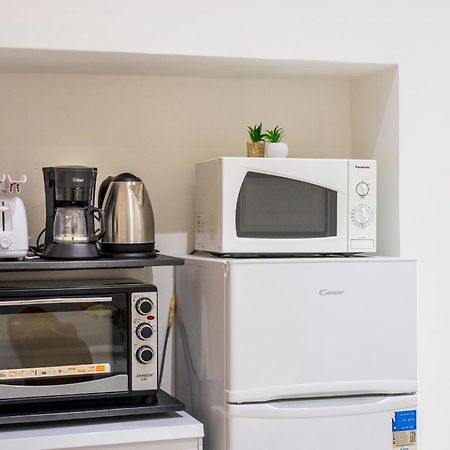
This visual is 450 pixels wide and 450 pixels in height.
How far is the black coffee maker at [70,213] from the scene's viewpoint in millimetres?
2676

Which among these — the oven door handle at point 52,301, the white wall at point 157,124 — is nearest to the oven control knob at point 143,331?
the oven door handle at point 52,301

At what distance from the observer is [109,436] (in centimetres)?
251

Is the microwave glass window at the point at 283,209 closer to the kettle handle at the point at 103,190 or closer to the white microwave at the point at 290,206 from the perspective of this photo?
the white microwave at the point at 290,206

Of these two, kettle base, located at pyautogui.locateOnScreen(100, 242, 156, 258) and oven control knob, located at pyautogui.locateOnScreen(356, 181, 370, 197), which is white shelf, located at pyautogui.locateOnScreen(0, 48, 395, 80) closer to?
oven control knob, located at pyautogui.locateOnScreen(356, 181, 370, 197)

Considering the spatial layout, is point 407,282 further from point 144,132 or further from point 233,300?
point 144,132

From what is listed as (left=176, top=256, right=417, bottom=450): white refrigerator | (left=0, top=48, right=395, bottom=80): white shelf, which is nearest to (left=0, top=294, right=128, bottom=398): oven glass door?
(left=176, top=256, right=417, bottom=450): white refrigerator

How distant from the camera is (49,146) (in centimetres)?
300

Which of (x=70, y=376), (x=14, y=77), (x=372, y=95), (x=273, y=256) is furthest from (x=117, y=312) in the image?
(x=372, y=95)

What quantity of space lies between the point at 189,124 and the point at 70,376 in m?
1.00

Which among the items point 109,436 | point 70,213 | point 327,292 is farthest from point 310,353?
point 70,213

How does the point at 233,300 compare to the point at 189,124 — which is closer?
the point at 233,300

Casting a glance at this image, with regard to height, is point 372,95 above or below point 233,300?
above

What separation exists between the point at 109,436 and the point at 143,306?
15.4 inches

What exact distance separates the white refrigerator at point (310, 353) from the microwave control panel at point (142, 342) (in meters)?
0.19
